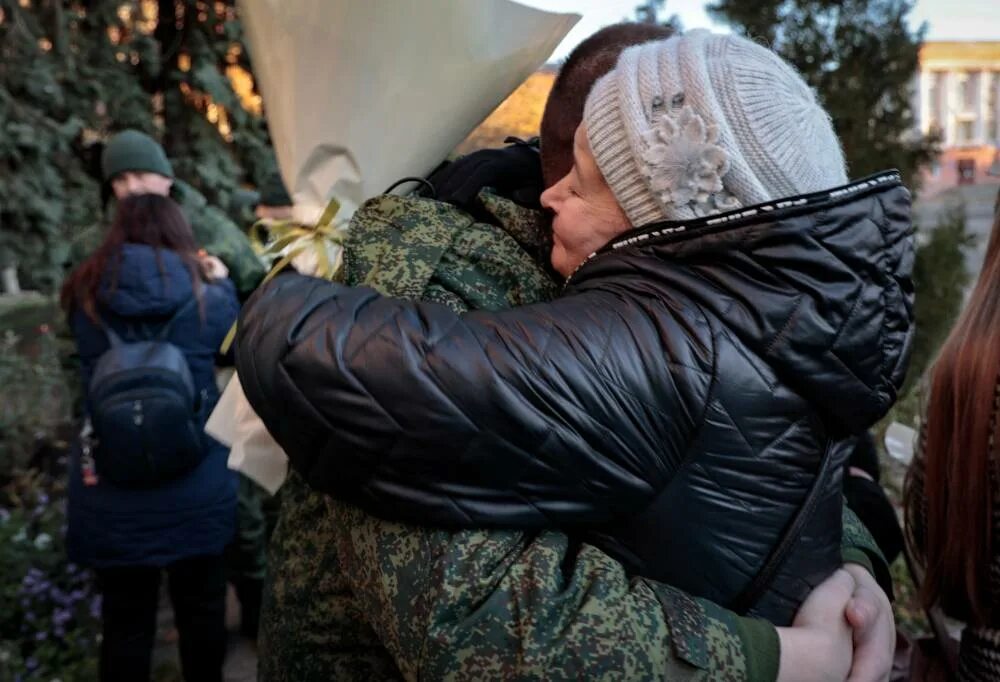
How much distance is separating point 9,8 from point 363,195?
4.09 meters

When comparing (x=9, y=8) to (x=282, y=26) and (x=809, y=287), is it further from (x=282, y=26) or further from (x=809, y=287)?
(x=809, y=287)

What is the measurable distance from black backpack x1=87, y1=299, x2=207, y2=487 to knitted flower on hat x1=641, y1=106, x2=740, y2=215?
2.21 meters

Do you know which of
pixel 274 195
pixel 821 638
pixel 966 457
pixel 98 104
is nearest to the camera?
pixel 821 638

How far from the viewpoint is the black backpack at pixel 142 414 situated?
2789mm

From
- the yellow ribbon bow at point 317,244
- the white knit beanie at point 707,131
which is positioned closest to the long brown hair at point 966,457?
the white knit beanie at point 707,131

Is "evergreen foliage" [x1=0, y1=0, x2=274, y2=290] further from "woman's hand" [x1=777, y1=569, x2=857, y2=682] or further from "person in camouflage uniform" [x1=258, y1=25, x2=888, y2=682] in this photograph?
"woman's hand" [x1=777, y1=569, x2=857, y2=682]

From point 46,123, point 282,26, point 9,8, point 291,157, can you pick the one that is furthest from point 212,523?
point 9,8

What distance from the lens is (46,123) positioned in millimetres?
4656

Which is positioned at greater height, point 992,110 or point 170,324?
point 170,324

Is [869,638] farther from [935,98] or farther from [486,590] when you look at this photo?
[935,98]

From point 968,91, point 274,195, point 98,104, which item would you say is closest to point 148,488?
point 274,195

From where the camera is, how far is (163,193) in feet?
11.7

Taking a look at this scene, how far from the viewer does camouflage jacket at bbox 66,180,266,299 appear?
3932mm

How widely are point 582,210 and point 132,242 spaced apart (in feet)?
7.81
